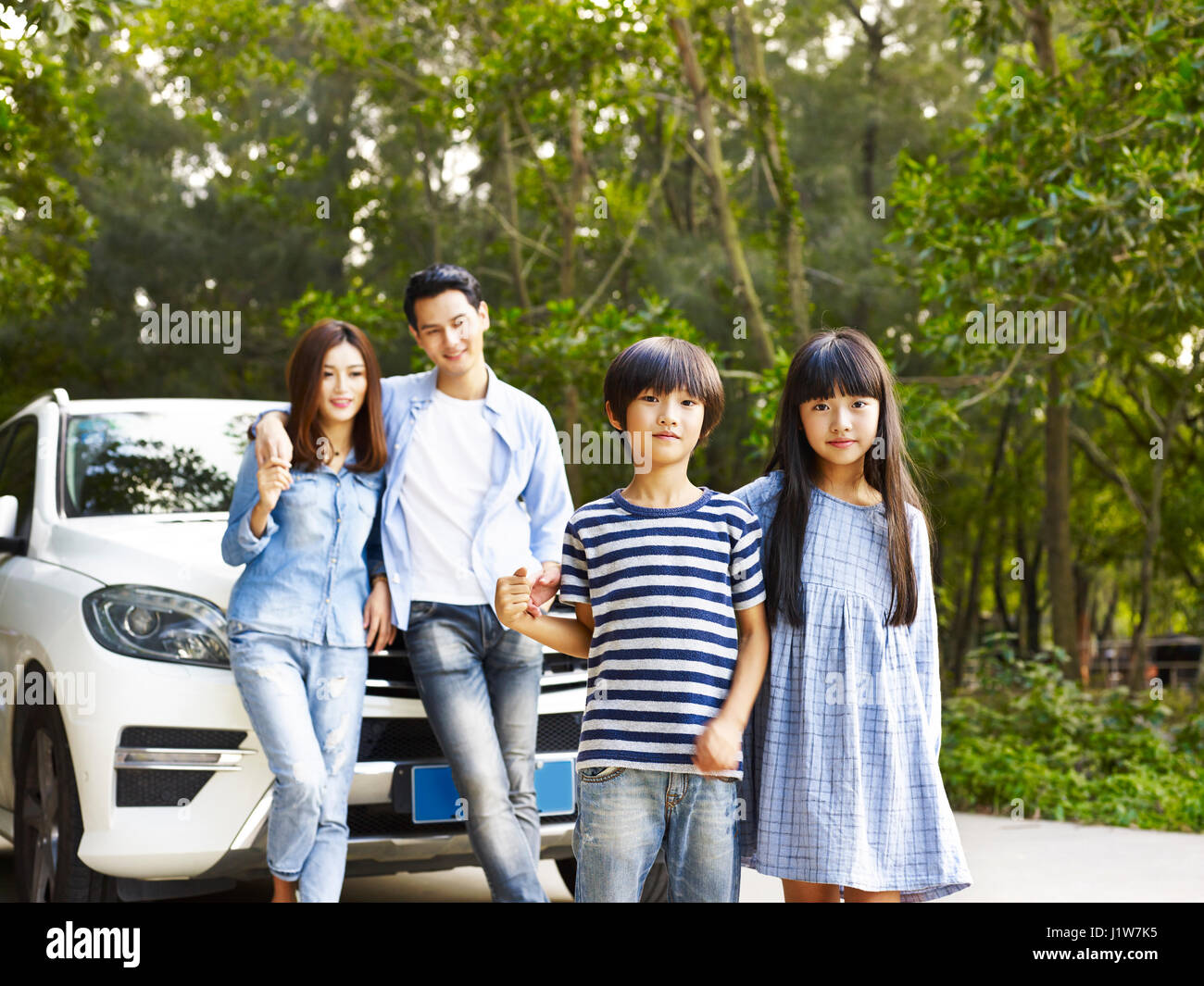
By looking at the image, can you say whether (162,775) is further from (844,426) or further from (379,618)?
(844,426)

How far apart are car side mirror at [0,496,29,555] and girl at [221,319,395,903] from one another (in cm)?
119

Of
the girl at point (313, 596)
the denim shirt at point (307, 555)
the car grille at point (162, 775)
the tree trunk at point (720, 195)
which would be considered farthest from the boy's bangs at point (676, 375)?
the tree trunk at point (720, 195)

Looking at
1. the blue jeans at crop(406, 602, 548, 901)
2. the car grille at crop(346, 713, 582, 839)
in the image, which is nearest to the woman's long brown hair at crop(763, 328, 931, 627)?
the blue jeans at crop(406, 602, 548, 901)

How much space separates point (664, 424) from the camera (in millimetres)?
2670

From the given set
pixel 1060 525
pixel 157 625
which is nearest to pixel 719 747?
pixel 157 625

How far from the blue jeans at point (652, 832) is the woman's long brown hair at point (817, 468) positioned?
0.43m

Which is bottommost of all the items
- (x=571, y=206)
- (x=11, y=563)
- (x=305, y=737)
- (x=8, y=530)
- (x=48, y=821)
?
(x=48, y=821)

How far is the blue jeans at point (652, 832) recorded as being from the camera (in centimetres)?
252

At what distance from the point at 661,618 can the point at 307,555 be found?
1.34 metres

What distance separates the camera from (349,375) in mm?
3682

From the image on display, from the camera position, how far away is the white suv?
3.51 metres

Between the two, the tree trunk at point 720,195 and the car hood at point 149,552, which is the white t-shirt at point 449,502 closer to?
the car hood at point 149,552

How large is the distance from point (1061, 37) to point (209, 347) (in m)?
10.7

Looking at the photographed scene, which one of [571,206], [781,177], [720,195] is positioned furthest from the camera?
[571,206]
